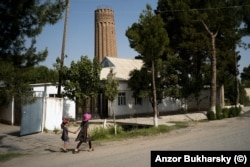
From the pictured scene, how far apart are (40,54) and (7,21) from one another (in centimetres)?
165

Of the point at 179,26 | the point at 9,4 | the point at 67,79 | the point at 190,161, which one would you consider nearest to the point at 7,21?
the point at 9,4

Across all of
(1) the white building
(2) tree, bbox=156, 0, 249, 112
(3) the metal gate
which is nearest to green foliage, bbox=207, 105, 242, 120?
(2) tree, bbox=156, 0, 249, 112

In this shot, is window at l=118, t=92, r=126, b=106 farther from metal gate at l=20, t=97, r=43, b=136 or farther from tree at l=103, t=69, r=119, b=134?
metal gate at l=20, t=97, r=43, b=136

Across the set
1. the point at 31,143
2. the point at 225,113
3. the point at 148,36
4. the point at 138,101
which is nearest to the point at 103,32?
the point at 138,101

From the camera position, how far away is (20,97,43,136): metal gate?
20625 millimetres

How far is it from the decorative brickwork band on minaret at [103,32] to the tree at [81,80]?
177ft

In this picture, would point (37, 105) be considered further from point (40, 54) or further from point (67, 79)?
point (40, 54)

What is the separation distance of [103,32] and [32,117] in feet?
198

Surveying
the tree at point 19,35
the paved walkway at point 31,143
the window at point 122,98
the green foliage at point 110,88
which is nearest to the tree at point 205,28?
the window at point 122,98

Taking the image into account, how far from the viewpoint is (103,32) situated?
7994 centimetres

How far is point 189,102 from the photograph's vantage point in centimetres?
4403

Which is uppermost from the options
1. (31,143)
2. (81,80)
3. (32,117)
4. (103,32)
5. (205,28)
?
(103,32)

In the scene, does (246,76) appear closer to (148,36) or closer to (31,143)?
(148,36)

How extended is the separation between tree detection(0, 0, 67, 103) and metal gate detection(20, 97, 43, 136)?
7.29m
